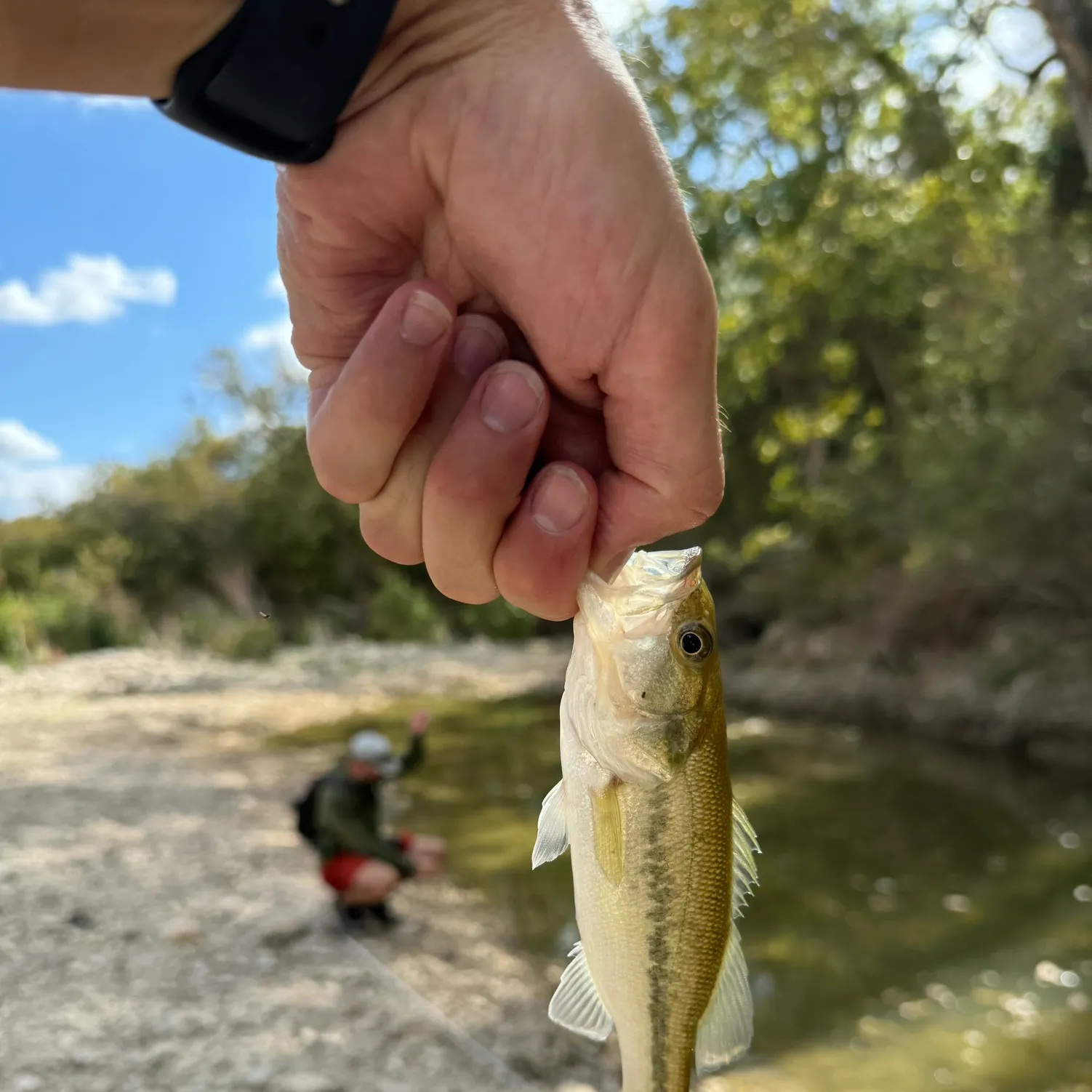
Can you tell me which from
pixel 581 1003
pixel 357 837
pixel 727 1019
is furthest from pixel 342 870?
pixel 727 1019

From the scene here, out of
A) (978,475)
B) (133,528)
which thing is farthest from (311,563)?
(978,475)

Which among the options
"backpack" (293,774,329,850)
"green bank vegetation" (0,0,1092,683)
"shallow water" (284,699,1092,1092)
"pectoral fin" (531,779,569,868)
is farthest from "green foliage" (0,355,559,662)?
"pectoral fin" (531,779,569,868)

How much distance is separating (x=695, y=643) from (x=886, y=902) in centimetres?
583

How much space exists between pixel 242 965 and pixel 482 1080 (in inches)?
66.9

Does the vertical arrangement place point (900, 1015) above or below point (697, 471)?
below

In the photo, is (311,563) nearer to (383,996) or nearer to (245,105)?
(383,996)

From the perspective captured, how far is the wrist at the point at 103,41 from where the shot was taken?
41.1 inches

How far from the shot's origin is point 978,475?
35.7 ft

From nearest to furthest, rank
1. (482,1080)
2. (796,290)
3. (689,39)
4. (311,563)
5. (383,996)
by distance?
(482,1080) → (383,996) → (689,39) → (796,290) → (311,563)

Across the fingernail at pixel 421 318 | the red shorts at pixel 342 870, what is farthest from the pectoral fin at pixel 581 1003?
the red shorts at pixel 342 870

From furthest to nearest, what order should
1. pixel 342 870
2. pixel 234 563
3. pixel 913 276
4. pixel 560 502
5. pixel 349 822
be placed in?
pixel 234 563, pixel 913 276, pixel 349 822, pixel 342 870, pixel 560 502

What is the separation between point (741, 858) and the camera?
5.49 feet

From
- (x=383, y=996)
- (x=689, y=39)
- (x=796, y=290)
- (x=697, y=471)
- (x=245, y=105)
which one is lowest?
(x=383, y=996)

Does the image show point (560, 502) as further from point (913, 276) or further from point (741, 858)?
point (913, 276)
